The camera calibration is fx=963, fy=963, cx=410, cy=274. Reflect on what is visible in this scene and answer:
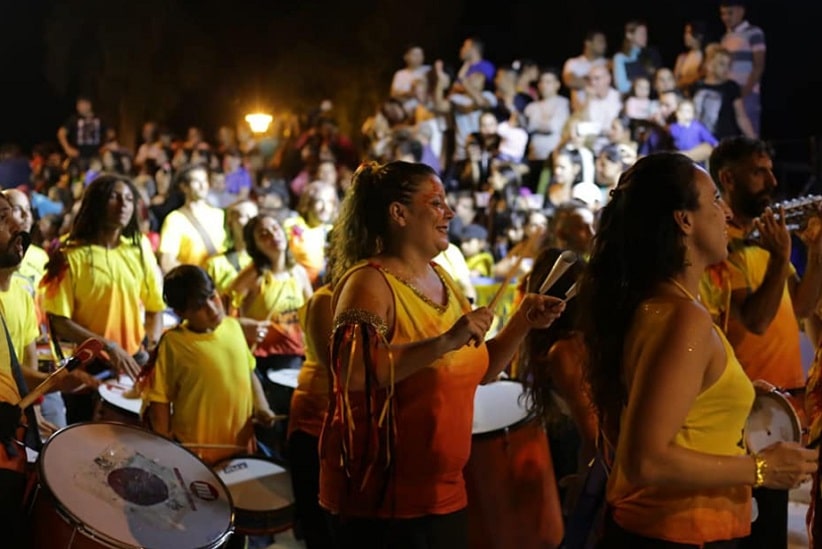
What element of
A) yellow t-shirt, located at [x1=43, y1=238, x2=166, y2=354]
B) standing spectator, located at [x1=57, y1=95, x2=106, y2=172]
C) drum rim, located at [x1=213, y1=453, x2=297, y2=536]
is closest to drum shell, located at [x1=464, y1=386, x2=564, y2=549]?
drum rim, located at [x1=213, y1=453, x2=297, y2=536]

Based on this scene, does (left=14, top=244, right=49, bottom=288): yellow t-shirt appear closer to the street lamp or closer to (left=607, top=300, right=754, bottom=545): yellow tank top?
(left=607, top=300, right=754, bottom=545): yellow tank top

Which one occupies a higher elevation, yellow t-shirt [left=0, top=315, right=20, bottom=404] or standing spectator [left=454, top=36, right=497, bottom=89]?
standing spectator [left=454, top=36, right=497, bottom=89]

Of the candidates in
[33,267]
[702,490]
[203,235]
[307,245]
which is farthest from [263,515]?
[203,235]

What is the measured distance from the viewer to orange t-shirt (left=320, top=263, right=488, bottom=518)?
265 centimetres

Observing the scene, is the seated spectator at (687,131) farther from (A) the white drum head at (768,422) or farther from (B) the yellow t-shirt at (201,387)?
(A) the white drum head at (768,422)

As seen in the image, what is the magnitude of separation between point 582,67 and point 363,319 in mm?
9374

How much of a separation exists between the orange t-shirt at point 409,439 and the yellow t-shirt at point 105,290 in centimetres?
263

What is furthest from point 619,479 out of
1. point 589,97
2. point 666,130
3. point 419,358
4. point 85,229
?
point 589,97

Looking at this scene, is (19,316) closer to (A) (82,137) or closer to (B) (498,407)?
(B) (498,407)

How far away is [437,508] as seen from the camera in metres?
2.71

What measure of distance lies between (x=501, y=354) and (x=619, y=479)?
795mm

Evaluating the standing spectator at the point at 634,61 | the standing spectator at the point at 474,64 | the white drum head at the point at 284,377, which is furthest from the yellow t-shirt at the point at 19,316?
the standing spectator at the point at 474,64

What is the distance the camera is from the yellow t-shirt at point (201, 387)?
428 cm

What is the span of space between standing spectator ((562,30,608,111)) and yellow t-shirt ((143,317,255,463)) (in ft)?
25.2
